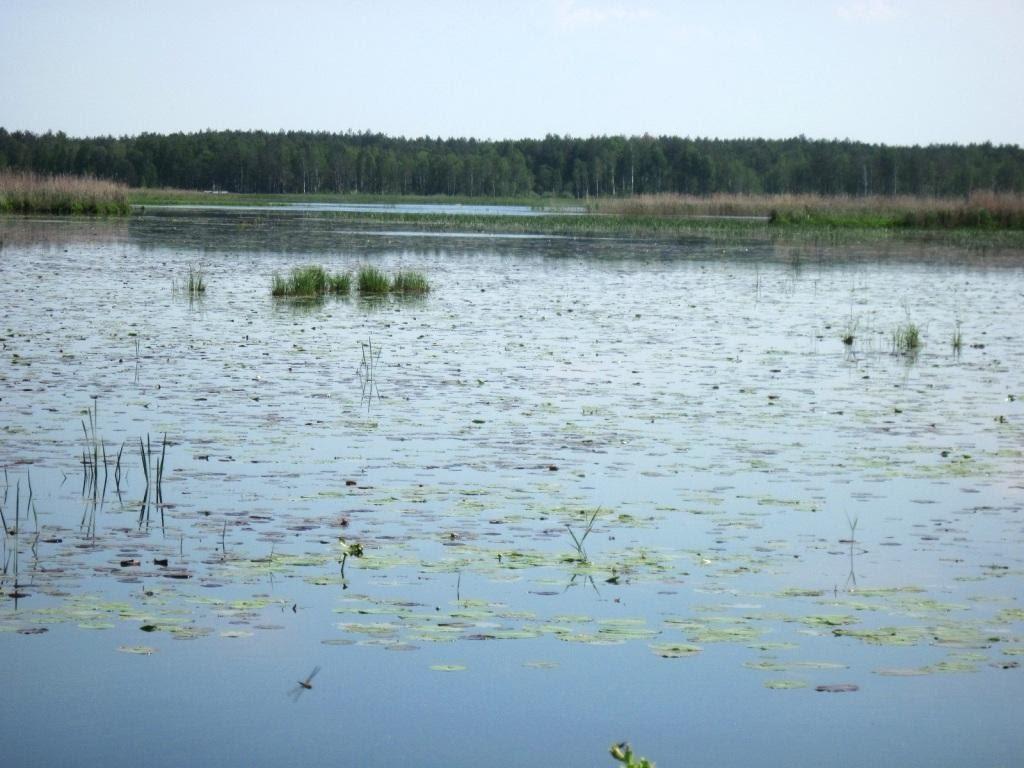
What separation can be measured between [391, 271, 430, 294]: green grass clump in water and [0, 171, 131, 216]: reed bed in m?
35.5

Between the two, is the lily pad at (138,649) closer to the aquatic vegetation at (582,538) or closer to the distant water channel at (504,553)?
the distant water channel at (504,553)

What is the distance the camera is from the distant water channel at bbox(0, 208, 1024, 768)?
5363mm

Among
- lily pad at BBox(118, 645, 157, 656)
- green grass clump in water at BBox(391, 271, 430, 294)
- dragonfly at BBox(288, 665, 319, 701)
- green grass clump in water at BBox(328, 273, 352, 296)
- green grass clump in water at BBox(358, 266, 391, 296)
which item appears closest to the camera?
dragonfly at BBox(288, 665, 319, 701)

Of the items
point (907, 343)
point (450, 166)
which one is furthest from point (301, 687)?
point (450, 166)

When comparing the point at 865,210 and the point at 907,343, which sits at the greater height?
the point at 865,210

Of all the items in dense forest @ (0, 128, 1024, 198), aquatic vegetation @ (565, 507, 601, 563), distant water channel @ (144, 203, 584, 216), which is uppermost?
dense forest @ (0, 128, 1024, 198)

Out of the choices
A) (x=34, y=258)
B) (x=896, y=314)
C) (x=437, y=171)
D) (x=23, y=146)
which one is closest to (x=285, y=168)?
(x=437, y=171)

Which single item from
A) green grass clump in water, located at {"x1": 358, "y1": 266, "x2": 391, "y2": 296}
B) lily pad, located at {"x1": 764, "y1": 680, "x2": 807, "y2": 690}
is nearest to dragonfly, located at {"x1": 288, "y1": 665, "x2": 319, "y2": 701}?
lily pad, located at {"x1": 764, "y1": 680, "x2": 807, "y2": 690}

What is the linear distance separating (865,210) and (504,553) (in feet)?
195

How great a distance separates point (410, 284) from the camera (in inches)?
1022

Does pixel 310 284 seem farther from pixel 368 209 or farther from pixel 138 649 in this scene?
pixel 368 209

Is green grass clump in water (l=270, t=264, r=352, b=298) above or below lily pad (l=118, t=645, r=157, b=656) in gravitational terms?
above

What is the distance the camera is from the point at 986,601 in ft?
22.7

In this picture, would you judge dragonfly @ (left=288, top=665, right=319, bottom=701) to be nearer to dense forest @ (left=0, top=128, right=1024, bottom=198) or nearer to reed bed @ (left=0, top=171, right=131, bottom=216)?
reed bed @ (left=0, top=171, right=131, bottom=216)
